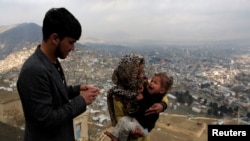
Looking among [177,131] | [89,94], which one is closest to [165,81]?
[89,94]

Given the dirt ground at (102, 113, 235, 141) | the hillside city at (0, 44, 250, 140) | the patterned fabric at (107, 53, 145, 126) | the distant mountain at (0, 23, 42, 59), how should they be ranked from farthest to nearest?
the distant mountain at (0, 23, 42, 59)
the hillside city at (0, 44, 250, 140)
the dirt ground at (102, 113, 235, 141)
the patterned fabric at (107, 53, 145, 126)

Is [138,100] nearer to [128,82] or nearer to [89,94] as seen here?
[128,82]

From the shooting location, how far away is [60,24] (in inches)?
58.2

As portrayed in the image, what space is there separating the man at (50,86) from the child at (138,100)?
534 mm

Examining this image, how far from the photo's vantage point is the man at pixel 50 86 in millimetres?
1449

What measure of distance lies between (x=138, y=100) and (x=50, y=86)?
784 millimetres

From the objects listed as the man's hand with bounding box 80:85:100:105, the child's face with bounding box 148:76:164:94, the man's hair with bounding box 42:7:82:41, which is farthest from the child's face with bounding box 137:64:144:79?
the man's hair with bounding box 42:7:82:41

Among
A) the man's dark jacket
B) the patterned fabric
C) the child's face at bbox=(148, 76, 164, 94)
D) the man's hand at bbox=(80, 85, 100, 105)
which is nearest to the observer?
the man's dark jacket

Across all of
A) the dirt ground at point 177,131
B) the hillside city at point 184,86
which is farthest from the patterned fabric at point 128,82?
the hillside city at point 184,86

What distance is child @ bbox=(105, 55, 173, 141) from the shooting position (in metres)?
2.11

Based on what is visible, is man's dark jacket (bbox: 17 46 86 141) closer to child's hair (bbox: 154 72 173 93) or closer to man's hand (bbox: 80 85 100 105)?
man's hand (bbox: 80 85 100 105)

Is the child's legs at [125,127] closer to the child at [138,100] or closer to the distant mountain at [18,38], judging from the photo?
the child at [138,100]

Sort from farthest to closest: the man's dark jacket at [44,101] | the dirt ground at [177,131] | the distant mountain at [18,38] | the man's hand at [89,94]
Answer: the distant mountain at [18,38] → the dirt ground at [177,131] → the man's hand at [89,94] → the man's dark jacket at [44,101]

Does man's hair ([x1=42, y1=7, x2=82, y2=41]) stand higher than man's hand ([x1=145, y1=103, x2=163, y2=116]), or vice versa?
man's hair ([x1=42, y1=7, x2=82, y2=41])
